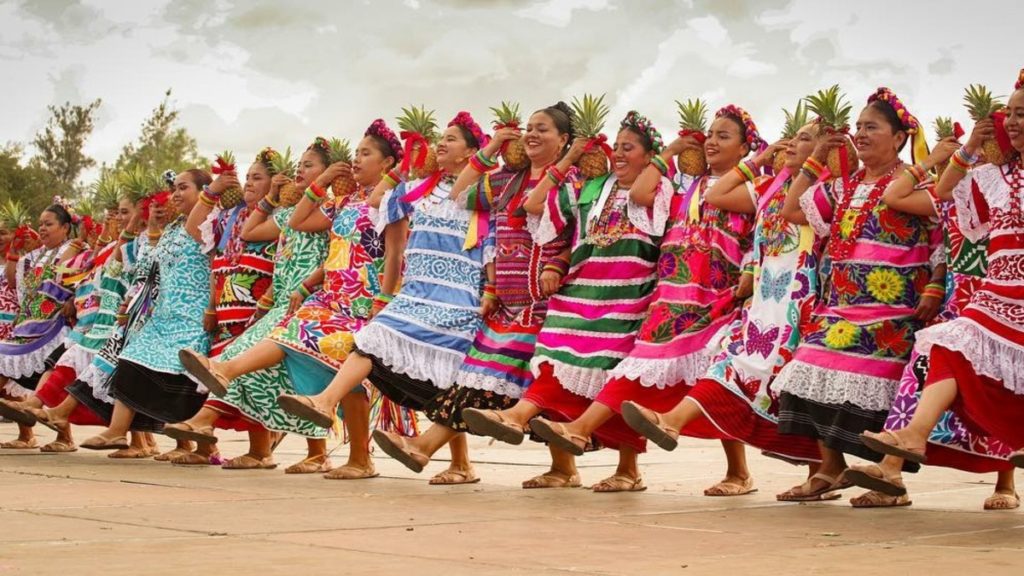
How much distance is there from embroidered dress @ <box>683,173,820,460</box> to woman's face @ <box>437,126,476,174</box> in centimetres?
211

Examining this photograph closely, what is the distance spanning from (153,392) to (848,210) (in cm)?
510

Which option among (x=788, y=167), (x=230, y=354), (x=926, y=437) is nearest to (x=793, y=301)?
(x=788, y=167)

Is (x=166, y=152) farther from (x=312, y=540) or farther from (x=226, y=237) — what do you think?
(x=312, y=540)

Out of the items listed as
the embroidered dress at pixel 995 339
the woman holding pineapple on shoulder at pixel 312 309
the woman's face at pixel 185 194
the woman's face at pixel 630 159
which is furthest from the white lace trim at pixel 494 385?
the woman's face at pixel 185 194

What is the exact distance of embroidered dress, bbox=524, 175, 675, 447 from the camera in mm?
8055

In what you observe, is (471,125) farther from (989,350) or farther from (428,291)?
(989,350)

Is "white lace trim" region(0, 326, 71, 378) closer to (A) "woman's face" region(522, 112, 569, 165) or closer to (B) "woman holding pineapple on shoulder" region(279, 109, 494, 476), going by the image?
(B) "woman holding pineapple on shoulder" region(279, 109, 494, 476)

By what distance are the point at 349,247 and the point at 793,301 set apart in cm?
295

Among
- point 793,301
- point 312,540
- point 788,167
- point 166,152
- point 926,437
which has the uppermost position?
point 166,152

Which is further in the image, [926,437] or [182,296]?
A: [182,296]

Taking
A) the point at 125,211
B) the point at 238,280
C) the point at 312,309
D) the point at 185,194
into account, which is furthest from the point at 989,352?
the point at 125,211

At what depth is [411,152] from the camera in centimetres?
922

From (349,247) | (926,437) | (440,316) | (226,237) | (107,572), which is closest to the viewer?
(107,572)

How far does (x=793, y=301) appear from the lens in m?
7.54
